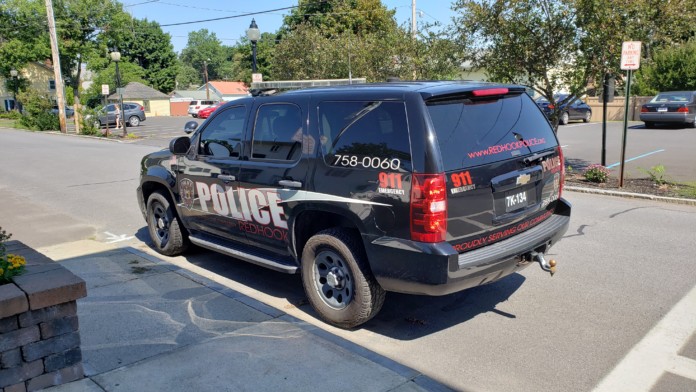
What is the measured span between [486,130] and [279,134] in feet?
6.05

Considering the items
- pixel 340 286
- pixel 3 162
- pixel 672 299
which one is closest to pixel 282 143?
pixel 340 286

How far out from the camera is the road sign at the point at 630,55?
9.38 meters

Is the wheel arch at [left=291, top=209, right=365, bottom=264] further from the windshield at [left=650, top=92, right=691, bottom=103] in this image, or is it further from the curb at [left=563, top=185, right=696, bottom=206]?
the windshield at [left=650, top=92, right=691, bottom=103]

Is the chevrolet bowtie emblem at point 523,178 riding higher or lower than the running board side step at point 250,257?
higher

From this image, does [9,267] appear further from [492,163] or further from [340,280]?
[492,163]

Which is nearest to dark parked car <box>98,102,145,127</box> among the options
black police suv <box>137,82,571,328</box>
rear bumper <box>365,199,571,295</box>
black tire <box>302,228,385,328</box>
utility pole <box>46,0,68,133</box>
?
utility pole <box>46,0,68,133</box>

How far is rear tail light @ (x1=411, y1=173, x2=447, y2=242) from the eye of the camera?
3861 mm

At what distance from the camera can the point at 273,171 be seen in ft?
16.3

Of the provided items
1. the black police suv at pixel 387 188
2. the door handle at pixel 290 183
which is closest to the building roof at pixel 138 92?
the black police suv at pixel 387 188

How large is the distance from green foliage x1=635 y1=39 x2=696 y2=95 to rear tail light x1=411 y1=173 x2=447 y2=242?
27.2m

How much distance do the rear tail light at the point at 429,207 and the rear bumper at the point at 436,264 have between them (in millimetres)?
78

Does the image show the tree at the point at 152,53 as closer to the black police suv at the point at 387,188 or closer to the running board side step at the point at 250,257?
the running board side step at the point at 250,257

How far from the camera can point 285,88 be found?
557 cm

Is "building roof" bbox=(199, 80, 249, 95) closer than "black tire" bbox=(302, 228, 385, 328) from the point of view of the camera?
No
